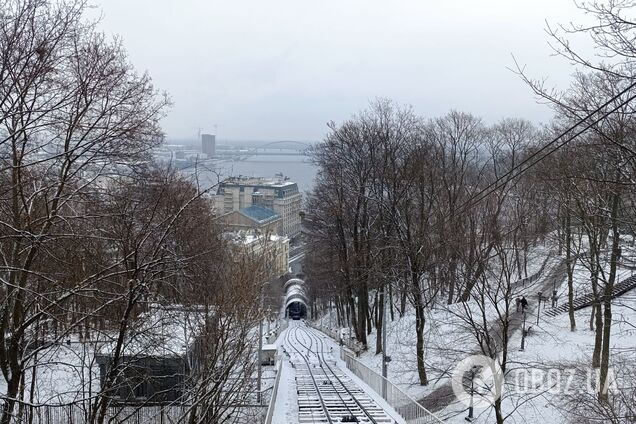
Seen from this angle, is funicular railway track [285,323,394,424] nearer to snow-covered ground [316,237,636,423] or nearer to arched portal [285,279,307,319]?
snow-covered ground [316,237,636,423]

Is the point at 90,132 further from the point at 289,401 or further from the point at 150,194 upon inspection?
the point at 289,401

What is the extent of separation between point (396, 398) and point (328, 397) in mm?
2647

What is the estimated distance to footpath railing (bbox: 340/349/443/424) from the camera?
13.0 m

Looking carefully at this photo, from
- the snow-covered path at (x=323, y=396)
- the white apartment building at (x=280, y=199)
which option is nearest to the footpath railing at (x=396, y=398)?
the snow-covered path at (x=323, y=396)

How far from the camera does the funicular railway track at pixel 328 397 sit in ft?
49.4

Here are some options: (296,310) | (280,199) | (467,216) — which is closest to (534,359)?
(467,216)

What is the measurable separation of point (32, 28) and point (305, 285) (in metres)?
72.7

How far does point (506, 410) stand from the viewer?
15.2m

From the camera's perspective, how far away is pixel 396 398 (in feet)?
54.1

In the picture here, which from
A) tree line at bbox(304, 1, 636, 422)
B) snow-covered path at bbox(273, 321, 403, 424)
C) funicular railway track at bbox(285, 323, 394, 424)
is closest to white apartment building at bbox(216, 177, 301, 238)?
tree line at bbox(304, 1, 636, 422)

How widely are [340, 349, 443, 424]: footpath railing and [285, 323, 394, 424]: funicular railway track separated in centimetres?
52

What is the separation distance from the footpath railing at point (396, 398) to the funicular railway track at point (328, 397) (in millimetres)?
521

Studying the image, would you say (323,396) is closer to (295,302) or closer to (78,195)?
(78,195)

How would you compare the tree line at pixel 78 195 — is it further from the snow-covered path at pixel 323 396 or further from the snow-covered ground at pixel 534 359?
the snow-covered path at pixel 323 396
